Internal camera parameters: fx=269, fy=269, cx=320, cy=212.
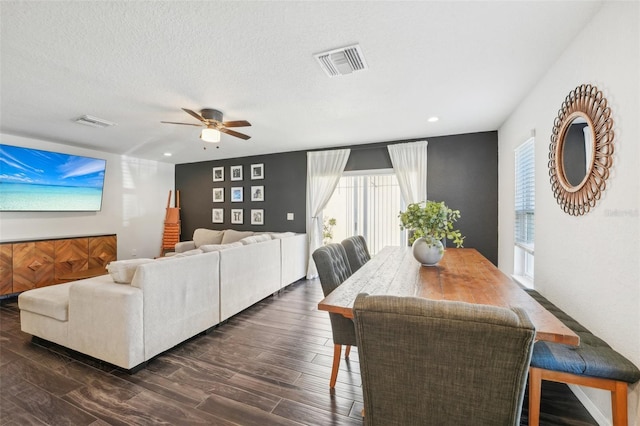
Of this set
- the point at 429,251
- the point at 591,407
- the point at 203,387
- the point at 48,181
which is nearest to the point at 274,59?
the point at 429,251

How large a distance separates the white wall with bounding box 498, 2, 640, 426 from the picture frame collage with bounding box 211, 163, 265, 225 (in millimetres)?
4644

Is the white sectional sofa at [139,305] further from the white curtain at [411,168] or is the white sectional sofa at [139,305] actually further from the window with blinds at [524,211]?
the window with blinds at [524,211]

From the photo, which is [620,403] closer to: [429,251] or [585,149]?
[429,251]

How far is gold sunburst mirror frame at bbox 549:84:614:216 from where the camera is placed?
152cm

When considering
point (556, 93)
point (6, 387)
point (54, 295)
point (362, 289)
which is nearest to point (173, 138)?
point (54, 295)

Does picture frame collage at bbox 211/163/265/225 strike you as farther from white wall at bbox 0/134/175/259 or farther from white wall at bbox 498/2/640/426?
white wall at bbox 498/2/640/426

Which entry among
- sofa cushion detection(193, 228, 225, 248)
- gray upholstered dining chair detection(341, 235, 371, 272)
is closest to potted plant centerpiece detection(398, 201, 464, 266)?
gray upholstered dining chair detection(341, 235, 371, 272)

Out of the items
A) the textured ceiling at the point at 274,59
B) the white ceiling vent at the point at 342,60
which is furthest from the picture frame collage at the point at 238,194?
the white ceiling vent at the point at 342,60

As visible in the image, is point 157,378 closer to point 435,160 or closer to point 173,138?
point 173,138

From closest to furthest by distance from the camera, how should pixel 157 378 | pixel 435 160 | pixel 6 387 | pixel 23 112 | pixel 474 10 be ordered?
pixel 474 10, pixel 6 387, pixel 157 378, pixel 23 112, pixel 435 160

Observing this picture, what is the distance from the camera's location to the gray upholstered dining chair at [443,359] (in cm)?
83

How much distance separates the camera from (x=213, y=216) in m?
6.19

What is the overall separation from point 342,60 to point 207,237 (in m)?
4.70

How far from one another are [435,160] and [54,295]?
16.3 ft
